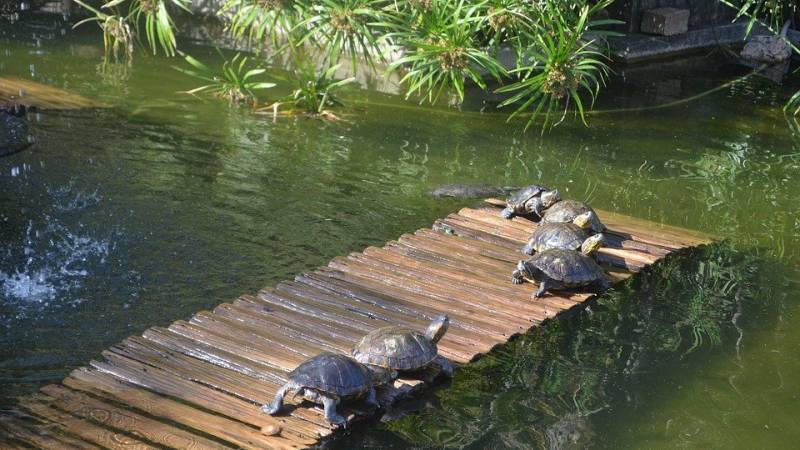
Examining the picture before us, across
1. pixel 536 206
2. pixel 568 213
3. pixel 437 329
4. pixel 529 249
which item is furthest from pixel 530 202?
pixel 437 329

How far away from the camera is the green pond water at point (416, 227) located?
5.74 metres

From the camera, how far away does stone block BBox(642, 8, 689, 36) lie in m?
15.9

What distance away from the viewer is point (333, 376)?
A: 17.0 feet

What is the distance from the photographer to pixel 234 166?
9312 millimetres

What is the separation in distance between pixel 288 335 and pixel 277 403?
92 cm

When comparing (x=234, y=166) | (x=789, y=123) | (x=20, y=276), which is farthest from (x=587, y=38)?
(x=20, y=276)

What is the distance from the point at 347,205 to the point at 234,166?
1.30 metres

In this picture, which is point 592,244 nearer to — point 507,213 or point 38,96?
point 507,213

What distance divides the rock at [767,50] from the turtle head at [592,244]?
1026 cm

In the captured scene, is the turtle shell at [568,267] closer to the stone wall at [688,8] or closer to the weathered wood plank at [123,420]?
the weathered wood plank at [123,420]

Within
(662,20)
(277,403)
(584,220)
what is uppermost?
(662,20)

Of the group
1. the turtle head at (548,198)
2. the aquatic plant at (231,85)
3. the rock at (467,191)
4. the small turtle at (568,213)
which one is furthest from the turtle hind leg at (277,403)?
the aquatic plant at (231,85)

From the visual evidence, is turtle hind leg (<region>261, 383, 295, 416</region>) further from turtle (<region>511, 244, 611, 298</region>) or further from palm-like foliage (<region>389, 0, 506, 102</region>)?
palm-like foliage (<region>389, 0, 506, 102</region>)

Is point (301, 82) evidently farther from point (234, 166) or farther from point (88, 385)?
point (88, 385)
